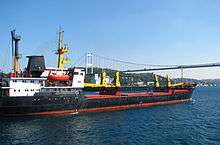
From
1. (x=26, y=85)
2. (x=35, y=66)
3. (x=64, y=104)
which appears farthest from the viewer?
(x=35, y=66)

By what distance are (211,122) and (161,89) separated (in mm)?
34177

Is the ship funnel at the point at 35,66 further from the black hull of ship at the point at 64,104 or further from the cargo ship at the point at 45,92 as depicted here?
the black hull of ship at the point at 64,104

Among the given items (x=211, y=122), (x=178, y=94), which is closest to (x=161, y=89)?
(x=178, y=94)

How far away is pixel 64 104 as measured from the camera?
124 feet

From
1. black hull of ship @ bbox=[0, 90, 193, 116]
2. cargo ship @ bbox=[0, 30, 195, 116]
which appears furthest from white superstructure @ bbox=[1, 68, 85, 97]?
black hull of ship @ bbox=[0, 90, 193, 116]

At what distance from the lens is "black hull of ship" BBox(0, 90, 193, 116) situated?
33500 mm

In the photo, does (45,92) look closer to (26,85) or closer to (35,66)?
(26,85)

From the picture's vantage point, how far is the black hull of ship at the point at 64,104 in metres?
33.5

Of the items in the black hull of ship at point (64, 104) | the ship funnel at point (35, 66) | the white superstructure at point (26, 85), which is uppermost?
the ship funnel at point (35, 66)

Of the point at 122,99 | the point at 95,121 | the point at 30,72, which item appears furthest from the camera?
the point at 122,99

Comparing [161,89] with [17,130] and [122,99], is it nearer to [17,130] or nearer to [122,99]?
[122,99]

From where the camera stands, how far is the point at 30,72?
123 ft

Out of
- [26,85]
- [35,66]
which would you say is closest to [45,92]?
[26,85]

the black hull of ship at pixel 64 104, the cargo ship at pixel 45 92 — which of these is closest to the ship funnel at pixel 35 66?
the cargo ship at pixel 45 92
